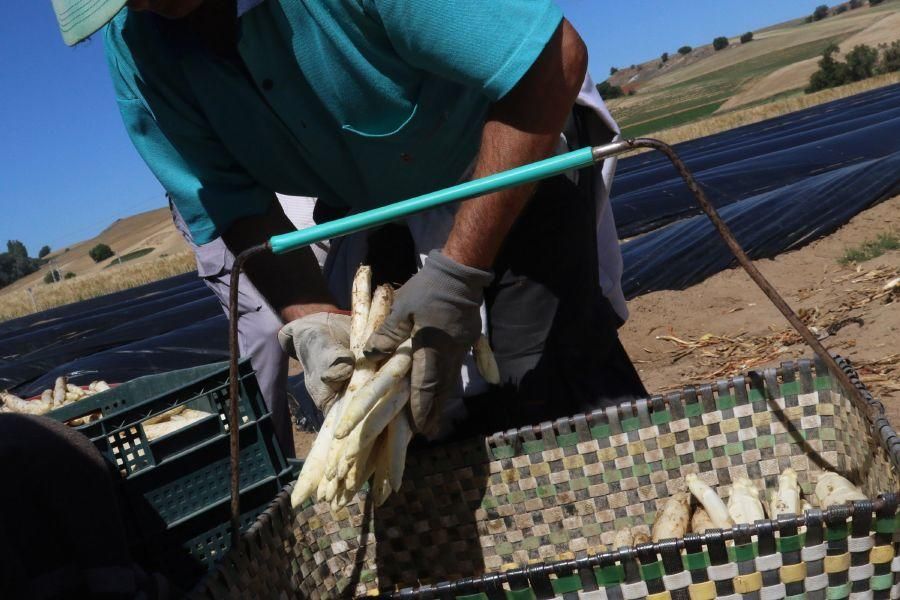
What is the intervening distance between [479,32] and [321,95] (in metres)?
0.38

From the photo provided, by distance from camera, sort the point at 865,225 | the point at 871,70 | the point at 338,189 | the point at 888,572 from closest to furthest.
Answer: the point at 888,572 → the point at 338,189 → the point at 865,225 → the point at 871,70

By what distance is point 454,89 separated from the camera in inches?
66.4

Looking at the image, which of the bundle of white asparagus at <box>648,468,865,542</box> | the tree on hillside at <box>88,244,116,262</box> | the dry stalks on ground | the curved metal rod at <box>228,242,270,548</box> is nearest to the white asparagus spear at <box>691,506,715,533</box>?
the bundle of white asparagus at <box>648,468,865,542</box>

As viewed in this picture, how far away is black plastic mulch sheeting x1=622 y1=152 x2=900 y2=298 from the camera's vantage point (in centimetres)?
505

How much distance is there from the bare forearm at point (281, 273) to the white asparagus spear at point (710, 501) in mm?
822

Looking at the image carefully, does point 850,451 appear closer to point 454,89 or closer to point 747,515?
point 747,515

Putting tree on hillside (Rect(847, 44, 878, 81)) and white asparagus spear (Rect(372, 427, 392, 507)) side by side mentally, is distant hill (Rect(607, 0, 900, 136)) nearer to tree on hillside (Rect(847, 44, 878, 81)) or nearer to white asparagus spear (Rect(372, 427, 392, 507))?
tree on hillside (Rect(847, 44, 878, 81))

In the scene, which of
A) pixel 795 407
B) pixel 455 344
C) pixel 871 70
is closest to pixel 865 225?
pixel 795 407

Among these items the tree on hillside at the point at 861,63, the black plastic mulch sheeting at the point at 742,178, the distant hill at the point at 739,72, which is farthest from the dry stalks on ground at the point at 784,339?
the distant hill at the point at 739,72

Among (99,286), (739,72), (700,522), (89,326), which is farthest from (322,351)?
(739,72)

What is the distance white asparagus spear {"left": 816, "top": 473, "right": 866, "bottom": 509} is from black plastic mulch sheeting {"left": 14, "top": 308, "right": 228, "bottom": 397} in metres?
4.36

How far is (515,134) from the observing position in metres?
1.54

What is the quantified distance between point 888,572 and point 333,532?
3.31 ft

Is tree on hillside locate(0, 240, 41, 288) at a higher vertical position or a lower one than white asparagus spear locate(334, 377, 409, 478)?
higher
